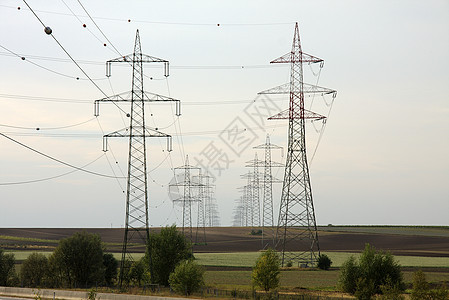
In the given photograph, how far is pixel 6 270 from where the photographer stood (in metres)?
83.9

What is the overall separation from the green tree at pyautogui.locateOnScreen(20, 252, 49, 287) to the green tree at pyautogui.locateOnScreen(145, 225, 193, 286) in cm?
1567

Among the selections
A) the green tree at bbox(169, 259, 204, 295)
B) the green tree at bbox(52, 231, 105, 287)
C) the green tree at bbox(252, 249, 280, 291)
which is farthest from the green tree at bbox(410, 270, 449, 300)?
the green tree at bbox(52, 231, 105, 287)

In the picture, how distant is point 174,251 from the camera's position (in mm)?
88125

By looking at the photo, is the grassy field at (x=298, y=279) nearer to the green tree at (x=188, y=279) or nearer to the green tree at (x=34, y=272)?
the green tree at (x=188, y=279)

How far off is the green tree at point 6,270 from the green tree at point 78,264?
22.2ft

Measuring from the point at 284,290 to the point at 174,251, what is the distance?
2359 cm

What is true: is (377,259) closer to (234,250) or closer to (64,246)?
A: (64,246)

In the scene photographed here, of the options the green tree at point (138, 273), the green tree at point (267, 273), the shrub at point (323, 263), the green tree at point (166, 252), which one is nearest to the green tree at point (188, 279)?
the green tree at point (267, 273)

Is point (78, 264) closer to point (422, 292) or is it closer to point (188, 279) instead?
point (188, 279)

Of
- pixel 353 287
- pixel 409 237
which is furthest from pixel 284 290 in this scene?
pixel 409 237

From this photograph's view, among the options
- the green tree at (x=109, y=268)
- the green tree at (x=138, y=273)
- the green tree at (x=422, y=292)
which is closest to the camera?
the green tree at (x=422, y=292)

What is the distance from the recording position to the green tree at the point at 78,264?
83875 mm

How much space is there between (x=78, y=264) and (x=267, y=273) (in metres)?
30.4

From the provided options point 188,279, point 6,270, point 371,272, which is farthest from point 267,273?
point 6,270
